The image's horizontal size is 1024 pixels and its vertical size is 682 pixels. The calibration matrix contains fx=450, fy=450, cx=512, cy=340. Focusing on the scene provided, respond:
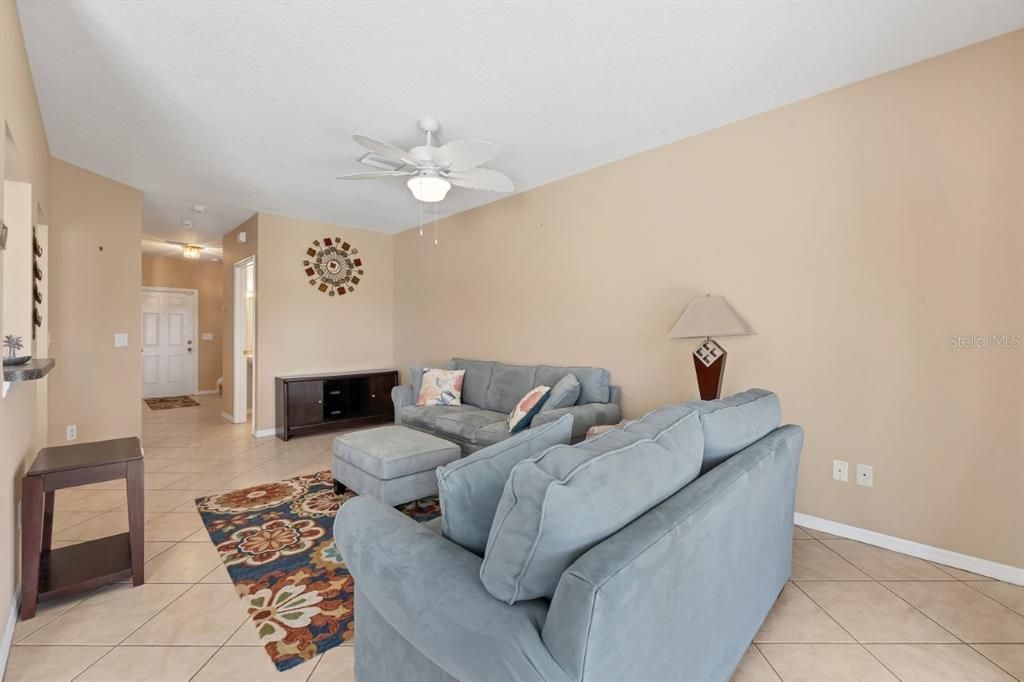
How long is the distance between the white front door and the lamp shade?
8.61 m

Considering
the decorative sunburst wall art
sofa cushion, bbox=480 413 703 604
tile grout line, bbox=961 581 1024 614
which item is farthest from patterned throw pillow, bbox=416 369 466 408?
tile grout line, bbox=961 581 1024 614

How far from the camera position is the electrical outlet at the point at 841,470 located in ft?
8.22

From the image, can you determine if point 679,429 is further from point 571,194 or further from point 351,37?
point 571,194

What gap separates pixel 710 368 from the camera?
2.63 meters

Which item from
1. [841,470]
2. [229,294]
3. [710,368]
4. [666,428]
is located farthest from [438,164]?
[229,294]

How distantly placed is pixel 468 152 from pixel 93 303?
370 cm

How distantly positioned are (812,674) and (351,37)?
3.07 meters

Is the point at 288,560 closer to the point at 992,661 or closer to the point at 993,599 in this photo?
the point at 992,661

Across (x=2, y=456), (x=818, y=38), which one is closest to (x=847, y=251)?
(x=818, y=38)

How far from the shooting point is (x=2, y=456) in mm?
1607

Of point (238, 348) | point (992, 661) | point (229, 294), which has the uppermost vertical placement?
point (229, 294)

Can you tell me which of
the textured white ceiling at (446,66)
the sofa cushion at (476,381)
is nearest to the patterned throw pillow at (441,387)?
the sofa cushion at (476,381)

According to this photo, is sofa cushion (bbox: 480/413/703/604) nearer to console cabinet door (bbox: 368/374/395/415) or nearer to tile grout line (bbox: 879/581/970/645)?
tile grout line (bbox: 879/581/970/645)

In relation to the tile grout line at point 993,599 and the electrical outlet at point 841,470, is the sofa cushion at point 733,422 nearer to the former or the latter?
the electrical outlet at point 841,470
